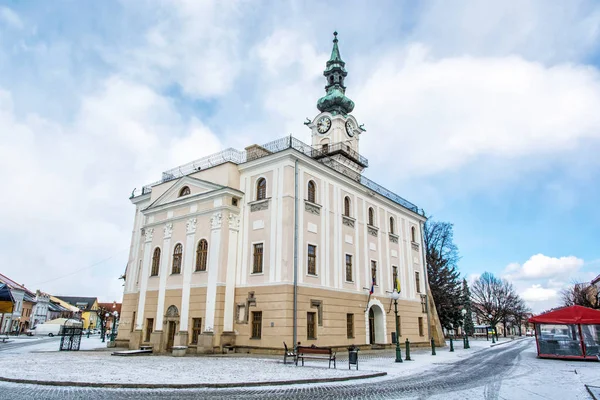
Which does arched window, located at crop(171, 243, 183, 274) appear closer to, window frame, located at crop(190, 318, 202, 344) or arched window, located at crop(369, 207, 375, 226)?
window frame, located at crop(190, 318, 202, 344)

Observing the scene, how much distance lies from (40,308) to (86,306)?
33.6 metres

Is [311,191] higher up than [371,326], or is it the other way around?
[311,191]

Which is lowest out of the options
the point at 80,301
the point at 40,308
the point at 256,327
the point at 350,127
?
the point at 256,327

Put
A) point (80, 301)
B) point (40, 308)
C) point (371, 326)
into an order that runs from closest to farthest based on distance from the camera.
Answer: point (371, 326), point (40, 308), point (80, 301)

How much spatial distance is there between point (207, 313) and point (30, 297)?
75599mm

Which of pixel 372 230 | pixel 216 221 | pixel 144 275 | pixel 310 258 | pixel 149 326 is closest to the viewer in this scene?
pixel 310 258

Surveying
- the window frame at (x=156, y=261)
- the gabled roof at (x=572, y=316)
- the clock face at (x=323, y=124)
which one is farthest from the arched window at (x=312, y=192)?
the gabled roof at (x=572, y=316)

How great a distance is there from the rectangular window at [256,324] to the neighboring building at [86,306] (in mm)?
104839

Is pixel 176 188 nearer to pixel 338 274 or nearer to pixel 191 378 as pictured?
pixel 338 274

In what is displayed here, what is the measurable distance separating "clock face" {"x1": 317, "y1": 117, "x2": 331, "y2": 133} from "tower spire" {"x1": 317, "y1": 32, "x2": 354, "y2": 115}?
1.30 m

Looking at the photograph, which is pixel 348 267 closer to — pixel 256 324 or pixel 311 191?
pixel 311 191

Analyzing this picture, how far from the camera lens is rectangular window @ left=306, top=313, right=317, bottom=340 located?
74.4 ft

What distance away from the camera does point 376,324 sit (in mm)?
29312

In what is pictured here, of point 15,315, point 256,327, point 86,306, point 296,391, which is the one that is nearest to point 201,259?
point 256,327
